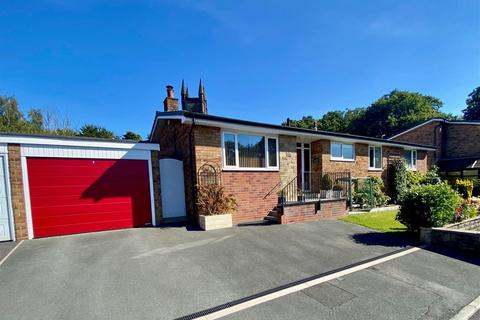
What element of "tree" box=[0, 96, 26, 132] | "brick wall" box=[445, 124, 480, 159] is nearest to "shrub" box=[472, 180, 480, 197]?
"brick wall" box=[445, 124, 480, 159]

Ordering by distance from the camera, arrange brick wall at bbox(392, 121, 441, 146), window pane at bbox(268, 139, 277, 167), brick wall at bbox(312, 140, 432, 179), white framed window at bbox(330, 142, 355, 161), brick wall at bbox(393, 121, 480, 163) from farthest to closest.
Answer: brick wall at bbox(392, 121, 441, 146) < brick wall at bbox(393, 121, 480, 163) < white framed window at bbox(330, 142, 355, 161) < brick wall at bbox(312, 140, 432, 179) < window pane at bbox(268, 139, 277, 167)

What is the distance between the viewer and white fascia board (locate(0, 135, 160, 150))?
6.23 metres

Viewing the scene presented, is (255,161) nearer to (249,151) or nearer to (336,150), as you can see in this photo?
(249,151)

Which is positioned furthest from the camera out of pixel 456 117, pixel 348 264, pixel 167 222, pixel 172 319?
pixel 456 117

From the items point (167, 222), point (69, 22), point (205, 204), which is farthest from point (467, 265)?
point (69, 22)

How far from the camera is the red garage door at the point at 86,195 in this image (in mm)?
6516

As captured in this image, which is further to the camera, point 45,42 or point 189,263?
point 45,42

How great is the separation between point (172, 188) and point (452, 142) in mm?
24825

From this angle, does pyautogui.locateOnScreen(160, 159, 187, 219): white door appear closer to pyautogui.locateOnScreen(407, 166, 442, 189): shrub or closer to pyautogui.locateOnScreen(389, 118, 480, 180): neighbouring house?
pyautogui.locateOnScreen(407, 166, 442, 189): shrub

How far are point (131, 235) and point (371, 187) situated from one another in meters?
10.4

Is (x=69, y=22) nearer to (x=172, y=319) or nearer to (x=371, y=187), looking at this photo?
(x=172, y=319)

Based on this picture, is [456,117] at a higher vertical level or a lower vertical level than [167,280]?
higher

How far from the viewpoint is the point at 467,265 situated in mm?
4688

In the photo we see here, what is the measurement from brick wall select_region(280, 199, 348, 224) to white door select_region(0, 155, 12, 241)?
8278mm
